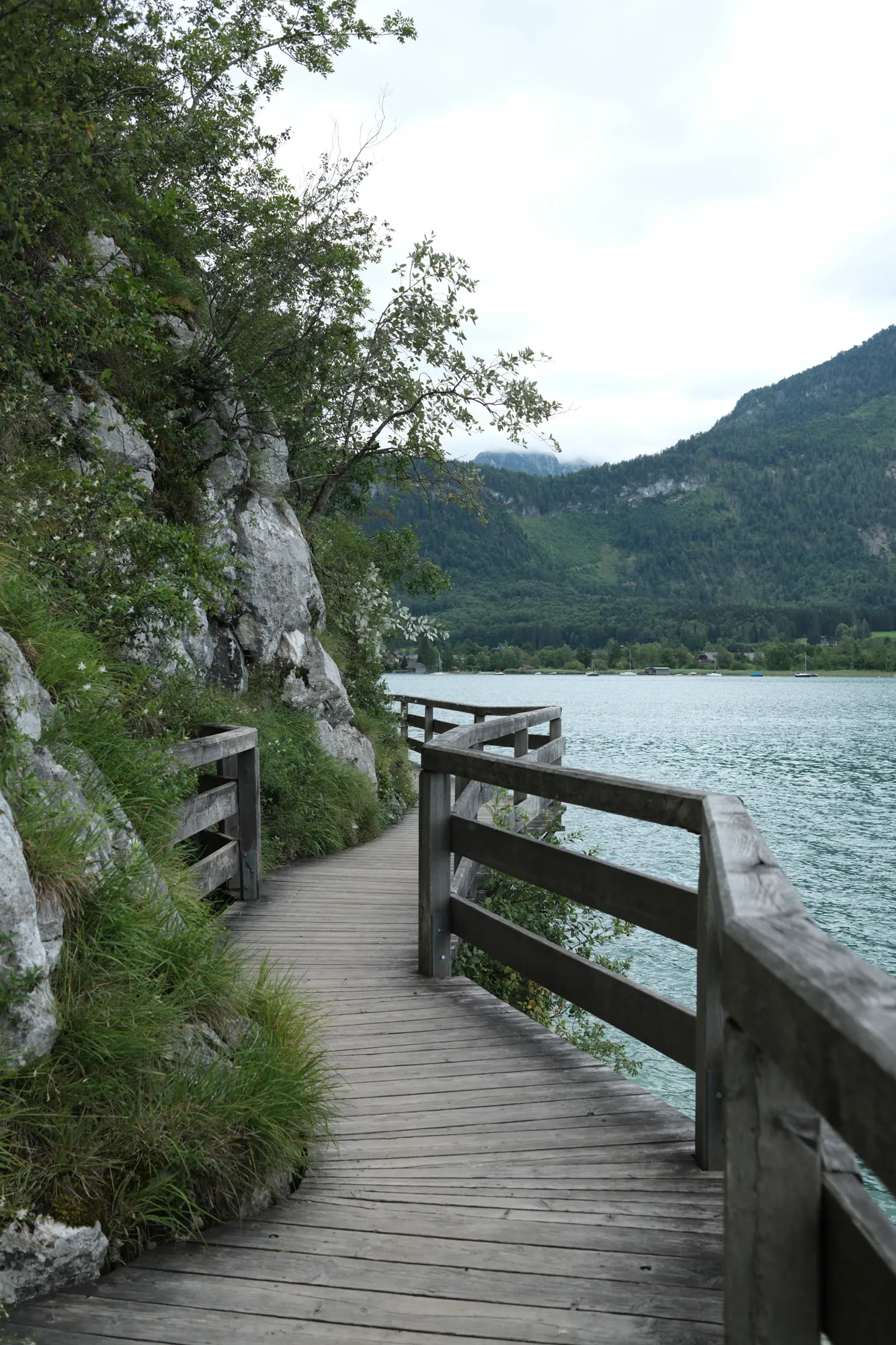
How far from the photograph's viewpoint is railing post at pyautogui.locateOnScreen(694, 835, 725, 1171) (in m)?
2.78

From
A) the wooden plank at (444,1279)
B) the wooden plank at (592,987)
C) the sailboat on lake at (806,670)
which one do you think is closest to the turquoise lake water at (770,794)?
the wooden plank at (592,987)

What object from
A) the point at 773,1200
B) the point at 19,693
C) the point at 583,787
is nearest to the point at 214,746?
the point at 19,693

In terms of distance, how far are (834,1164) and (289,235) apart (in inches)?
441

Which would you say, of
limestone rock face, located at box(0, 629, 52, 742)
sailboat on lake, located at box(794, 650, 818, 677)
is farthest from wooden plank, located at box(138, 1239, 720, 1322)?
sailboat on lake, located at box(794, 650, 818, 677)

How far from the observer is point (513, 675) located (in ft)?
414

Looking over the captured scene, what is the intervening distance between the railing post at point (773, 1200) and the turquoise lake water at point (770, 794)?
6.02 metres

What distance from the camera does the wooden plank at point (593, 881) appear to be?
324cm

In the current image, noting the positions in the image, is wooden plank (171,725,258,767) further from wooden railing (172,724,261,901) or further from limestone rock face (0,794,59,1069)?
limestone rock face (0,794,59,1069)

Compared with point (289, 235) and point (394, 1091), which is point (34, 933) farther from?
point (289, 235)

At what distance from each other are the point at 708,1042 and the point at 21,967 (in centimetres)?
196

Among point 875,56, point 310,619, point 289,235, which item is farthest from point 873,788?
point 289,235

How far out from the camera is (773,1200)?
1.36m

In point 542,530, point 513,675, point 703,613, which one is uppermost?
point 542,530

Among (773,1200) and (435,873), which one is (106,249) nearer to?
(435,873)
